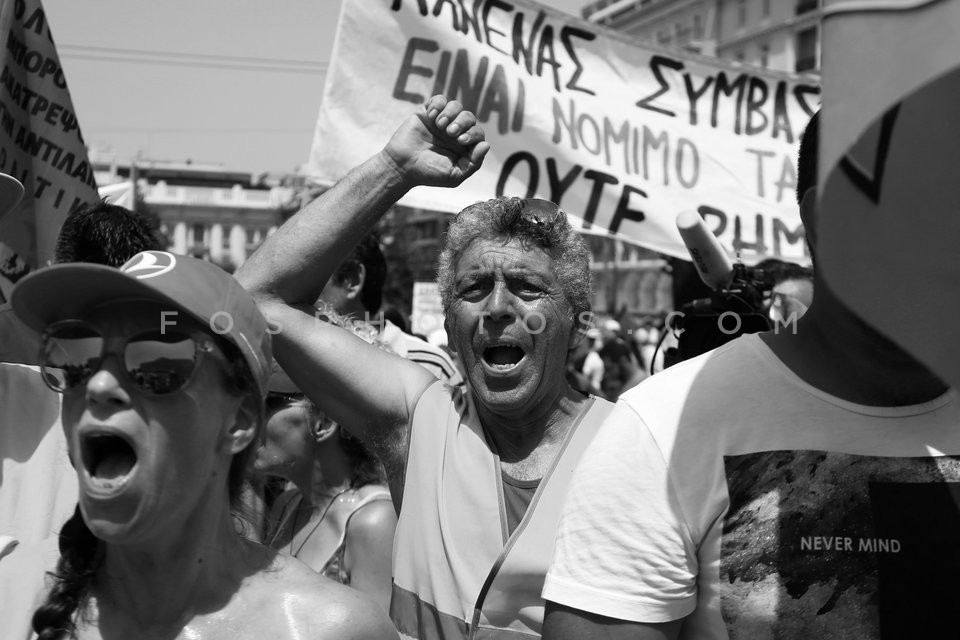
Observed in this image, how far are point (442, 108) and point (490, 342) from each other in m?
0.57

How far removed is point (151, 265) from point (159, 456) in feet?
0.96

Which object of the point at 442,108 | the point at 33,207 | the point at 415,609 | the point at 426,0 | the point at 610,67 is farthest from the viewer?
the point at 610,67

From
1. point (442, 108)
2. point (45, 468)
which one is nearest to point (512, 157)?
point (442, 108)

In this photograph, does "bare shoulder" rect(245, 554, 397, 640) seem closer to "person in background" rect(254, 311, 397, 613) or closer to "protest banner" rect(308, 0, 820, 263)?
"person in background" rect(254, 311, 397, 613)

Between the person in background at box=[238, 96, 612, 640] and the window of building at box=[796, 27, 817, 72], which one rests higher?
the window of building at box=[796, 27, 817, 72]

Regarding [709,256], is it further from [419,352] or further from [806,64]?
[806,64]

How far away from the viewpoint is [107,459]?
5.14ft

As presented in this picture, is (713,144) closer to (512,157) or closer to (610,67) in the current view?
(610,67)

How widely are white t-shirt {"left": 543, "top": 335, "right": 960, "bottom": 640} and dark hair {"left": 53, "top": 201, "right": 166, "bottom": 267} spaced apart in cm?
182

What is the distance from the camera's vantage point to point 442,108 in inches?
98.7

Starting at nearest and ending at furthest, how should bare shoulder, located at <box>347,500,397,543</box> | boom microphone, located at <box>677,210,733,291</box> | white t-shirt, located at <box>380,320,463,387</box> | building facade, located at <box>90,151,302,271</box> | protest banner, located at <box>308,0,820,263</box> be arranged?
bare shoulder, located at <box>347,500,397,543</box>
boom microphone, located at <box>677,210,733,291</box>
white t-shirt, located at <box>380,320,463,387</box>
protest banner, located at <box>308,0,820,263</box>
building facade, located at <box>90,151,302,271</box>

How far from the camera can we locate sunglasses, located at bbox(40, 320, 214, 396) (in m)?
1.55

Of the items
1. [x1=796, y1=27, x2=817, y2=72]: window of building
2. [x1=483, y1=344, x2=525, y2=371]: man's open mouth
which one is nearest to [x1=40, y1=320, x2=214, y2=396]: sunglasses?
[x1=483, y1=344, x2=525, y2=371]: man's open mouth

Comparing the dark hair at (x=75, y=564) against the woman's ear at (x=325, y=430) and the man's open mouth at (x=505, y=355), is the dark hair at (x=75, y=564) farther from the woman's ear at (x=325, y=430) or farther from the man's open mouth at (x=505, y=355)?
the woman's ear at (x=325, y=430)
